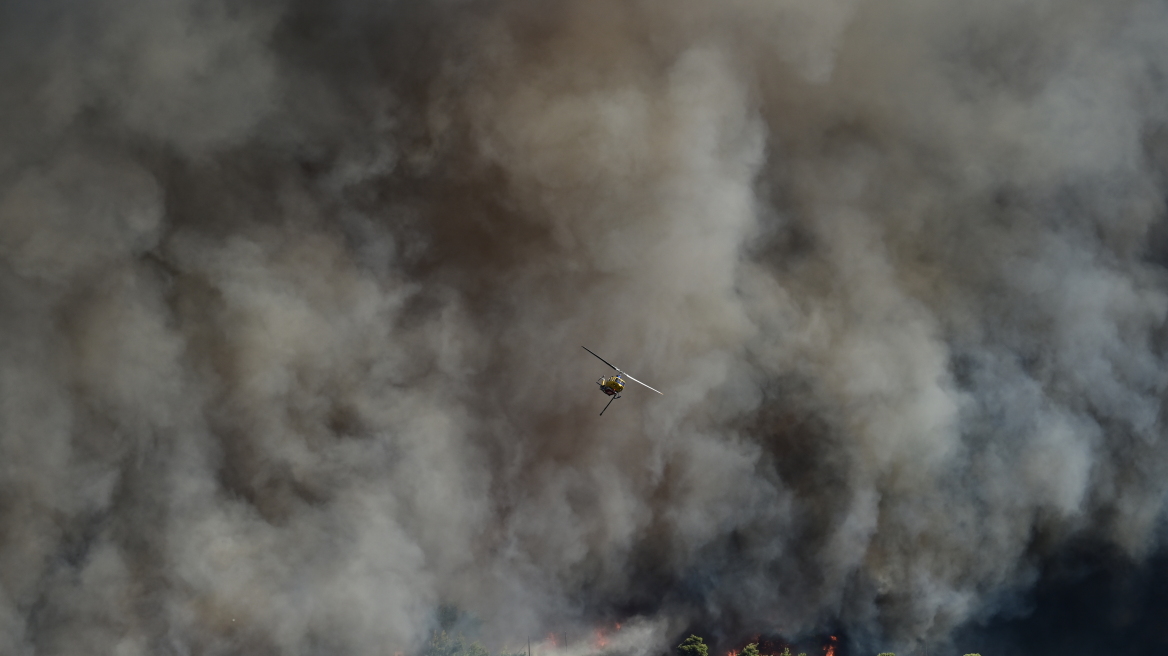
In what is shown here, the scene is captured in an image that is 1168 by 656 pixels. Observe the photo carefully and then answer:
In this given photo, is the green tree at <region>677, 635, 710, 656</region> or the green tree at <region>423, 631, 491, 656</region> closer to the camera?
the green tree at <region>423, 631, 491, 656</region>

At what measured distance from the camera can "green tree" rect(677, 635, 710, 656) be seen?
4378 centimetres

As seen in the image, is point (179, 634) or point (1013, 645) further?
point (1013, 645)

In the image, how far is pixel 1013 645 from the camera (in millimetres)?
45031

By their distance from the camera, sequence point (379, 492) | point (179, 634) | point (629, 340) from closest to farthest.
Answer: point (179, 634) < point (379, 492) < point (629, 340)

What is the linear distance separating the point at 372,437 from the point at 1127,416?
117 ft

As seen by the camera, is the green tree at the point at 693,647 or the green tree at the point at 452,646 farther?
the green tree at the point at 693,647

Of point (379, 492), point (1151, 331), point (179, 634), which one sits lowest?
point (179, 634)

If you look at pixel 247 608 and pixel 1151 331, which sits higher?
pixel 1151 331

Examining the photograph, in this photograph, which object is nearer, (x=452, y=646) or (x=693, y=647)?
(x=452, y=646)

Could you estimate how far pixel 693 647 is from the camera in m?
43.9

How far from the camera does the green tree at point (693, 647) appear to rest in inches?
1724

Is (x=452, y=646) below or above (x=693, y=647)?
above

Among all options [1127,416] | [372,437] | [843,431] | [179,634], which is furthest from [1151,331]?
[179,634]

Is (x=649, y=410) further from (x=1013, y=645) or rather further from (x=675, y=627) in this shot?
(x=1013, y=645)
